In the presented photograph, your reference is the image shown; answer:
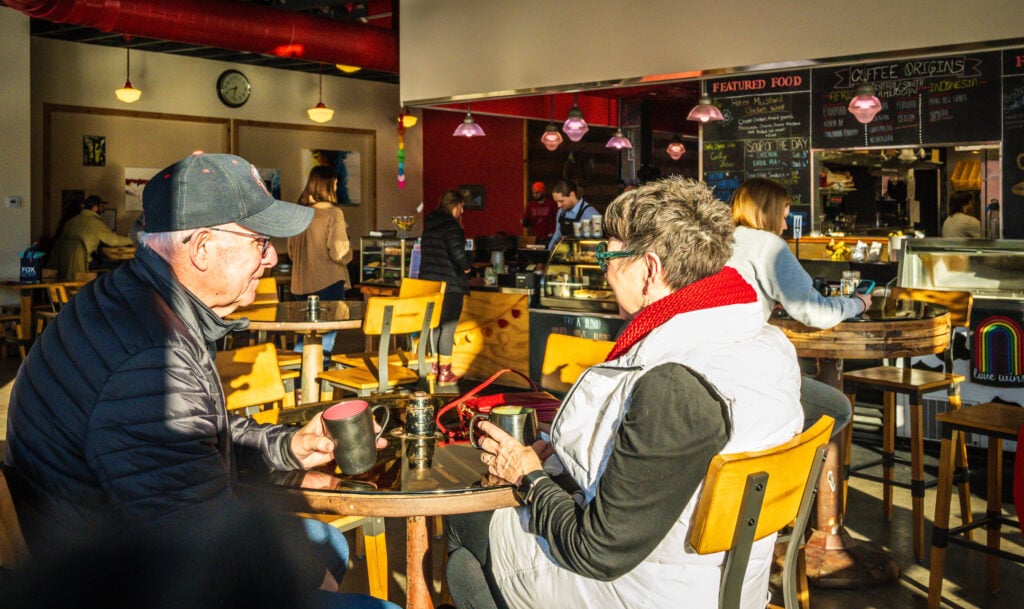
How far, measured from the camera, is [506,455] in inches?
73.5

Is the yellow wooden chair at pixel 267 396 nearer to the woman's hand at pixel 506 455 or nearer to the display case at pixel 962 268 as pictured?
the woman's hand at pixel 506 455

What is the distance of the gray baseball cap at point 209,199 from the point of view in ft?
5.31

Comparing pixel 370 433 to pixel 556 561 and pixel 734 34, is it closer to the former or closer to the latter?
pixel 556 561

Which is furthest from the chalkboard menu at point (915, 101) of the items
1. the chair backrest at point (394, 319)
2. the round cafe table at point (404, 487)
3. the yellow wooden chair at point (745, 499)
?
the round cafe table at point (404, 487)

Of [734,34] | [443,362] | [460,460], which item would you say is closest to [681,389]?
[460,460]

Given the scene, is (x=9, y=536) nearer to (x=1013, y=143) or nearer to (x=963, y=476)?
(x=963, y=476)

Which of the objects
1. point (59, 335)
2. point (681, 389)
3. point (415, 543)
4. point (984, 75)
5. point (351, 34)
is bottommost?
point (415, 543)

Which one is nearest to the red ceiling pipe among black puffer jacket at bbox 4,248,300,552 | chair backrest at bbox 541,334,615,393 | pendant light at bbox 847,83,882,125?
pendant light at bbox 847,83,882,125

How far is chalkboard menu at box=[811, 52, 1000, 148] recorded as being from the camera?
8047 mm

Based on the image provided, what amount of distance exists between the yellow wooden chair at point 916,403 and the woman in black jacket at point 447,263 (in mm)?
3234

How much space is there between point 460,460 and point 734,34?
14.6 ft

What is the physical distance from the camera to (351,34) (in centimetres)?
938

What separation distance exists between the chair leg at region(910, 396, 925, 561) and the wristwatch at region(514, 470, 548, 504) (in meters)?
2.45

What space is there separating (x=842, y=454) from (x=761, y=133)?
6.60m
